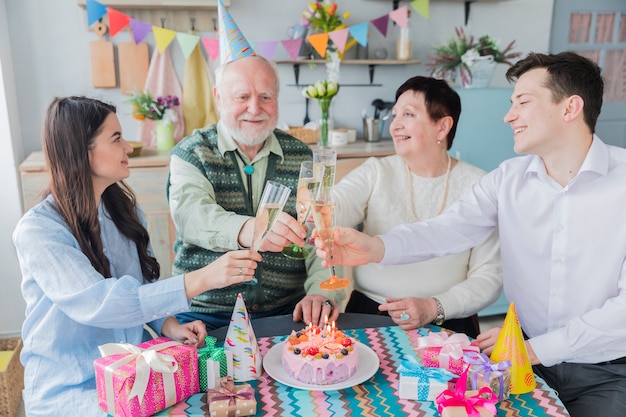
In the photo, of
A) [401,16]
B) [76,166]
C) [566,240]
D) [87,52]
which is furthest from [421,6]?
[76,166]

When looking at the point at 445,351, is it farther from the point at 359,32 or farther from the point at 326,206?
the point at 359,32


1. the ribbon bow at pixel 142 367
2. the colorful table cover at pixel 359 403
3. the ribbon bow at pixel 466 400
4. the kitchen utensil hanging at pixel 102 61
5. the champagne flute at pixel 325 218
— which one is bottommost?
the colorful table cover at pixel 359 403

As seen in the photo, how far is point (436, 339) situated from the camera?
54.0 inches

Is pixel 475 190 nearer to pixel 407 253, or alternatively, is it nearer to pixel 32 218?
pixel 407 253

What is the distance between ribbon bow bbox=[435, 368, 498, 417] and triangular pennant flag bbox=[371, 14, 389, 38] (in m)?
3.08

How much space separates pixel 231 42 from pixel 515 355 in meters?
1.41

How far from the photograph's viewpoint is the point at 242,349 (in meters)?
1.27

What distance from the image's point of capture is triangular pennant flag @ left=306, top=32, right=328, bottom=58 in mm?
3607

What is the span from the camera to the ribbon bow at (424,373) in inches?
46.6

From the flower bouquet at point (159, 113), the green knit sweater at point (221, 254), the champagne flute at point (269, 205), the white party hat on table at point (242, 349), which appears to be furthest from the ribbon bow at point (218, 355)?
the flower bouquet at point (159, 113)

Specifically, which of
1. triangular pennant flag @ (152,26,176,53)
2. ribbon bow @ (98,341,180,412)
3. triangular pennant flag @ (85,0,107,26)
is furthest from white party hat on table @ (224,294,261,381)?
triangular pennant flag @ (85,0,107,26)

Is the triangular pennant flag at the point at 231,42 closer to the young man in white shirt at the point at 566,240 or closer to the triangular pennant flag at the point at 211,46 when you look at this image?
the young man in white shirt at the point at 566,240

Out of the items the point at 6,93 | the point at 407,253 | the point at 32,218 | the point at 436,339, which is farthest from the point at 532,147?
the point at 6,93

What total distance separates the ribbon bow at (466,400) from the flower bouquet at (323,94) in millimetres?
2633
